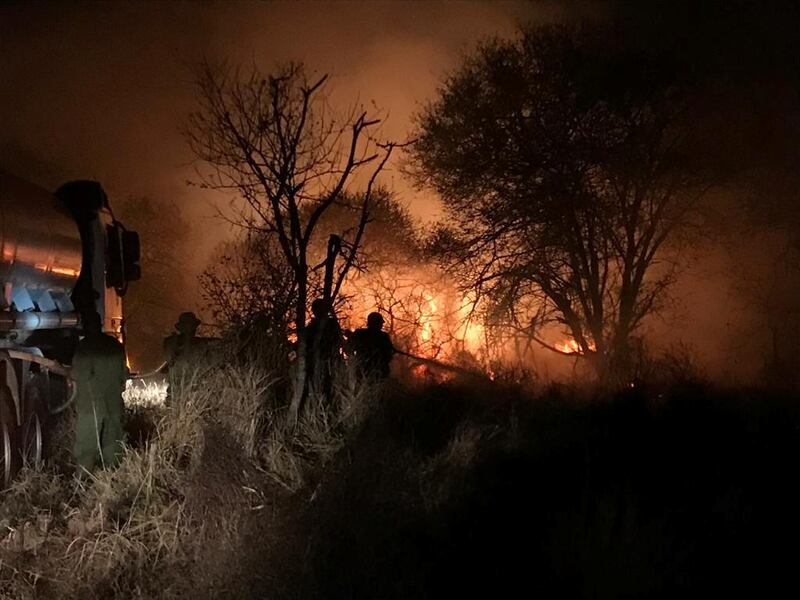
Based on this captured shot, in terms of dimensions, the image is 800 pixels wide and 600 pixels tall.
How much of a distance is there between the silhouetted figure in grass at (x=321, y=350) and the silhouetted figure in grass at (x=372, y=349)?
228 mm

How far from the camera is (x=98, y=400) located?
270 inches

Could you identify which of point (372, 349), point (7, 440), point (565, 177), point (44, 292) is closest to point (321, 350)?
point (372, 349)

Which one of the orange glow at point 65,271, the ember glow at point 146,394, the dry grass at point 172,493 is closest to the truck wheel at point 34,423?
the dry grass at point 172,493

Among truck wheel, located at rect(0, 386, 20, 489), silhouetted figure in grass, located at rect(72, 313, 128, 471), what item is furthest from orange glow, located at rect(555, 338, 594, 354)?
truck wheel, located at rect(0, 386, 20, 489)

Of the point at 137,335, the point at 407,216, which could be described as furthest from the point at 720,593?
the point at 137,335

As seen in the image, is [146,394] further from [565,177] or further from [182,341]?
[565,177]

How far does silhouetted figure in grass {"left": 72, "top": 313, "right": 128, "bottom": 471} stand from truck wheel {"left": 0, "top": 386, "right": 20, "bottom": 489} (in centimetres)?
49

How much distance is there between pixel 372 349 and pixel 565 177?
5715 millimetres

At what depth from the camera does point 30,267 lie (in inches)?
306

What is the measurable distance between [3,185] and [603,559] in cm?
611

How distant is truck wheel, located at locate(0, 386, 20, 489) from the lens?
6.47 meters

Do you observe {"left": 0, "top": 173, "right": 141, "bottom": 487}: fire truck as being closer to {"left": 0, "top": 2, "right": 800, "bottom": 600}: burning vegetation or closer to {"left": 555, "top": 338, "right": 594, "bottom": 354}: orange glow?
{"left": 0, "top": 2, "right": 800, "bottom": 600}: burning vegetation

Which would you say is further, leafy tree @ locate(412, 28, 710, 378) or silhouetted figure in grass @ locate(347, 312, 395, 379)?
leafy tree @ locate(412, 28, 710, 378)

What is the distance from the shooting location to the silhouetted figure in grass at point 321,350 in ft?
23.4
